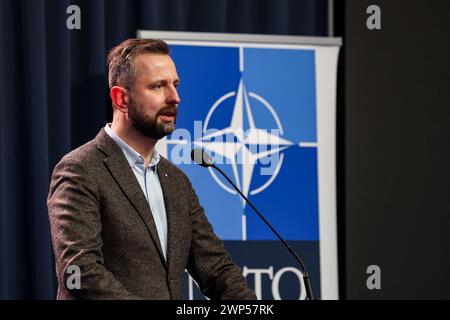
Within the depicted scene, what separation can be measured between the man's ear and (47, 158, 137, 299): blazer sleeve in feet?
1.15

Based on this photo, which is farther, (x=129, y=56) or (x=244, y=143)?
(x=244, y=143)

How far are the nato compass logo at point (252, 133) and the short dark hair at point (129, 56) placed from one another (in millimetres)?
725

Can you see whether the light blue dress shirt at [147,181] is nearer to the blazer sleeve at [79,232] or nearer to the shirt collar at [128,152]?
the shirt collar at [128,152]

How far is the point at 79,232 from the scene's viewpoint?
2732 mm

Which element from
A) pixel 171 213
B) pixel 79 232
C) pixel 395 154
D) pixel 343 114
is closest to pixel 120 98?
pixel 171 213

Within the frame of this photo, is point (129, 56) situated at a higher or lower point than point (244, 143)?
higher

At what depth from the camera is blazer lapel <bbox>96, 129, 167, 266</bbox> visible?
294 centimetres

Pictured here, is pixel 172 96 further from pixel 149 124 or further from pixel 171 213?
pixel 171 213

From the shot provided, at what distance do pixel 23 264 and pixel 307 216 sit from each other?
135 centimetres

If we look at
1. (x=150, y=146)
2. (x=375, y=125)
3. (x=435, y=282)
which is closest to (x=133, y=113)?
(x=150, y=146)

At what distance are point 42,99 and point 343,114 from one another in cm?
151

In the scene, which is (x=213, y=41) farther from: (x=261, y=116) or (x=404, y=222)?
(x=404, y=222)

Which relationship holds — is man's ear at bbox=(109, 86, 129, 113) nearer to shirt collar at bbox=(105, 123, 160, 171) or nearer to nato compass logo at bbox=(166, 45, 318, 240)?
shirt collar at bbox=(105, 123, 160, 171)

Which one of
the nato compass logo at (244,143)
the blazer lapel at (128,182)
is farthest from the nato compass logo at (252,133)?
the blazer lapel at (128,182)
